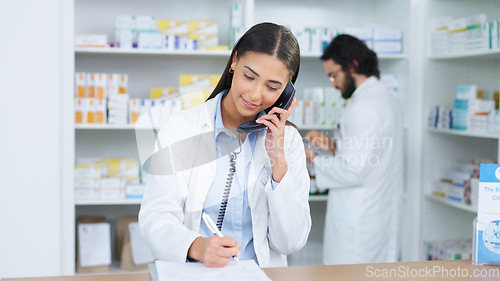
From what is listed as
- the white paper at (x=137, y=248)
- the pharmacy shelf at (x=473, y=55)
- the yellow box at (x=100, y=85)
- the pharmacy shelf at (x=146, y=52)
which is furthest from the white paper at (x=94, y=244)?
the pharmacy shelf at (x=473, y=55)

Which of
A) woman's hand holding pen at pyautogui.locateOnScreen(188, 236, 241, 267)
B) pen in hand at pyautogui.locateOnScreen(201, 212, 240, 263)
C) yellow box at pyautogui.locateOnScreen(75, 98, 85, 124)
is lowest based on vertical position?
woman's hand holding pen at pyautogui.locateOnScreen(188, 236, 241, 267)

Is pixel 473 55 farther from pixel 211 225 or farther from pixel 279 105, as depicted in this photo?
pixel 211 225

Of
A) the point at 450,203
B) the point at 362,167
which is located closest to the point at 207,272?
the point at 362,167

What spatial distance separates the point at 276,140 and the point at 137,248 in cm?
221

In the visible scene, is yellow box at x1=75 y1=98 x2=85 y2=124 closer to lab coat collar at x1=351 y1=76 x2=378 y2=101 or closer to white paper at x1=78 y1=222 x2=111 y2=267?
white paper at x1=78 y1=222 x2=111 y2=267

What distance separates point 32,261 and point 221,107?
199cm

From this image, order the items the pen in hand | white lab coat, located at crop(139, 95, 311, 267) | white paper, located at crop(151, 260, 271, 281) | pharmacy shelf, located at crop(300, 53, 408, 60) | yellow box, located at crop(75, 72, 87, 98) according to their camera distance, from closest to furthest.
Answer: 1. white paper, located at crop(151, 260, 271, 281)
2. the pen in hand
3. white lab coat, located at crop(139, 95, 311, 267)
4. yellow box, located at crop(75, 72, 87, 98)
5. pharmacy shelf, located at crop(300, 53, 408, 60)

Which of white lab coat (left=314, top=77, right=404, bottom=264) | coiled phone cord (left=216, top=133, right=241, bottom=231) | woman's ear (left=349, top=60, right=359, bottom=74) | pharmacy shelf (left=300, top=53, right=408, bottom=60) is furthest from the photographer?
pharmacy shelf (left=300, top=53, right=408, bottom=60)

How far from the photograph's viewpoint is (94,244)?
3.50 m

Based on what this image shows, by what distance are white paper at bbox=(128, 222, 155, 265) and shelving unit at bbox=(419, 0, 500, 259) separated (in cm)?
188

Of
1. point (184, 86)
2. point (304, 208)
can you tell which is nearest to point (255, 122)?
point (304, 208)

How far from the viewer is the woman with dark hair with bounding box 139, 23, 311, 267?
5.20 feet

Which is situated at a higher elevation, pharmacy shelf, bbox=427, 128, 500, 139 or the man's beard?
the man's beard

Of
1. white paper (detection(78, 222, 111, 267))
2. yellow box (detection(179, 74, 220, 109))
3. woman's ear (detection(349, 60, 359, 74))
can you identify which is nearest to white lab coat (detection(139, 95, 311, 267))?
woman's ear (detection(349, 60, 359, 74))
